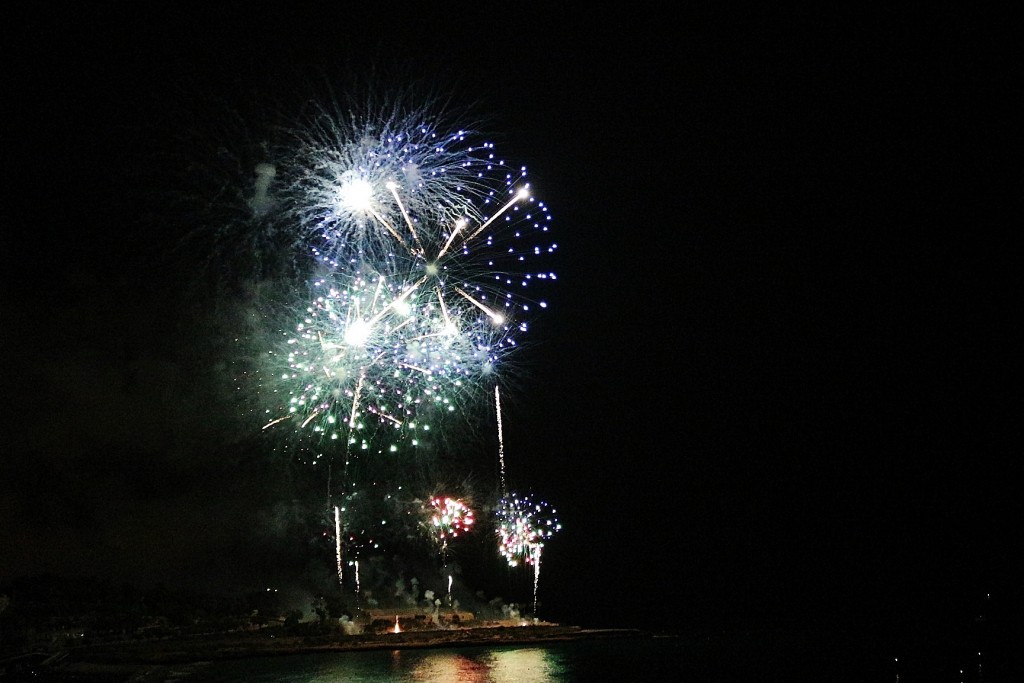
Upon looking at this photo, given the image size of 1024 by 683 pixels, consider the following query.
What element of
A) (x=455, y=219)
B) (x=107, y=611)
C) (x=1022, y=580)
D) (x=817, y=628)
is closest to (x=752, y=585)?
(x=817, y=628)

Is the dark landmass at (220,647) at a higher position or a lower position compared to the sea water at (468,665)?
higher

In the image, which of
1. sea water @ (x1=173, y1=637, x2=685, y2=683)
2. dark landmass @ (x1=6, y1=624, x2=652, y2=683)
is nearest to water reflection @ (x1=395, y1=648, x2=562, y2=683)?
sea water @ (x1=173, y1=637, x2=685, y2=683)

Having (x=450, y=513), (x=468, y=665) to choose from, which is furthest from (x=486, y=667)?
(x=450, y=513)

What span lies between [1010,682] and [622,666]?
9888mm

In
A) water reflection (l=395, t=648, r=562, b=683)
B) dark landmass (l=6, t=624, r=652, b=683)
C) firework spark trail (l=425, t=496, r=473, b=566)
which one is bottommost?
water reflection (l=395, t=648, r=562, b=683)

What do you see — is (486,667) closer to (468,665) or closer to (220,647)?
(468,665)

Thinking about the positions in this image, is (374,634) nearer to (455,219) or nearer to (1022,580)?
(455,219)

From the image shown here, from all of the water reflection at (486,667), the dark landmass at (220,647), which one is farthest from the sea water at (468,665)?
the dark landmass at (220,647)

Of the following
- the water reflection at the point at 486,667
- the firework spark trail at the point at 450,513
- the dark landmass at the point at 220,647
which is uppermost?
the firework spark trail at the point at 450,513

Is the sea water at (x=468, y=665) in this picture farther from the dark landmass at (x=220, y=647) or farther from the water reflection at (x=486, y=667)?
the dark landmass at (x=220, y=647)

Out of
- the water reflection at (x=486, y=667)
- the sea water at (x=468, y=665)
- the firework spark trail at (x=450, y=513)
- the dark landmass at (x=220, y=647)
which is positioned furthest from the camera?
the firework spark trail at (x=450, y=513)

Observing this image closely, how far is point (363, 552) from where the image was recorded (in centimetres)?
4612

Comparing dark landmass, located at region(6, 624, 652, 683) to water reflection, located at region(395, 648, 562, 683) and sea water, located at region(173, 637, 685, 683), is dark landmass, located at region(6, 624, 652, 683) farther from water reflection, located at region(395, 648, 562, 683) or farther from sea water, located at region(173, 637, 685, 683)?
water reflection, located at region(395, 648, 562, 683)

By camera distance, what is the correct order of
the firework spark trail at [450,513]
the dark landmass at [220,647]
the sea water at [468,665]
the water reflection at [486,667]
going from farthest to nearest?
the firework spark trail at [450,513]
the dark landmass at [220,647]
the sea water at [468,665]
the water reflection at [486,667]
